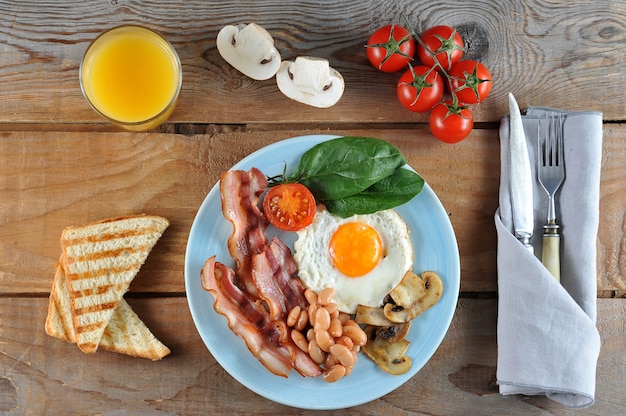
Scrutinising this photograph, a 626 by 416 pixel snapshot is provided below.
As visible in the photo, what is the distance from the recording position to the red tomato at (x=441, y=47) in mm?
2377

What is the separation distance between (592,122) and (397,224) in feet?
2.94

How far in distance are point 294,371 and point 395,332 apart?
429 millimetres

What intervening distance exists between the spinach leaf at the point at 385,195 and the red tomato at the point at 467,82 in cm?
40

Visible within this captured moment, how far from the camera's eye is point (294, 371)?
7.86ft

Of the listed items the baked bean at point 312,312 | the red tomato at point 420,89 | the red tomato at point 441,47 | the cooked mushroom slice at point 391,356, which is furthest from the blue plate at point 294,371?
the red tomato at point 441,47

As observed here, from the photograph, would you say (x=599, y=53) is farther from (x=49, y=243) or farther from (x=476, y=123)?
(x=49, y=243)

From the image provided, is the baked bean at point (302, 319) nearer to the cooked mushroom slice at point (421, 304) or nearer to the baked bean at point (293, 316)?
the baked bean at point (293, 316)

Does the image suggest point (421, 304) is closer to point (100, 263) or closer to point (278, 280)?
point (278, 280)

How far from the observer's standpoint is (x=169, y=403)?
2492 millimetres

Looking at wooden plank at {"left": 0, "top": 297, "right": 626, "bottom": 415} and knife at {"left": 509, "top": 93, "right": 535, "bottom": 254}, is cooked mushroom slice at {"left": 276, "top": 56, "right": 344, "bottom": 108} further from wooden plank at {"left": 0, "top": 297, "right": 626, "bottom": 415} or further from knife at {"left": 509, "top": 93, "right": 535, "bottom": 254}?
wooden plank at {"left": 0, "top": 297, "right": 626, "bottom": 415}

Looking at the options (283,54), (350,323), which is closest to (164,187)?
(283,54)

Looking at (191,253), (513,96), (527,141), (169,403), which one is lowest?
(169,403)

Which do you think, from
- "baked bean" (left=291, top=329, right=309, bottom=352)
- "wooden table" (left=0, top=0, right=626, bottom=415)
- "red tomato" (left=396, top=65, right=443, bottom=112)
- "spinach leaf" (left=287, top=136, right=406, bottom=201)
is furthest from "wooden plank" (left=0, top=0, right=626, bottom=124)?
"baked bean" (left=291, top=329, right=309, bottom=352)

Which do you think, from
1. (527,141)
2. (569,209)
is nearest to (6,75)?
(527,141)
